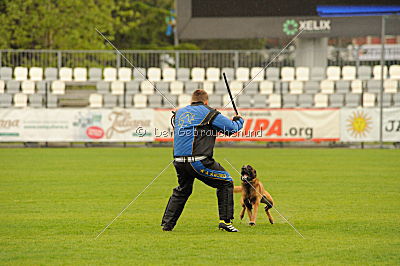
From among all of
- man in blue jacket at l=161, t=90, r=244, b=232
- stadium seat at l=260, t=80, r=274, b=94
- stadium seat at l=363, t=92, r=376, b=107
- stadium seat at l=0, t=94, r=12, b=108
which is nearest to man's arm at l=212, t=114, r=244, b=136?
man in blue jacket at l=161, t=90, r=244, b=232

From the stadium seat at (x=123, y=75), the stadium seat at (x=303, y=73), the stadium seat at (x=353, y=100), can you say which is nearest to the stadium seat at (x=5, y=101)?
the stadium seat at (x=123, y=75)

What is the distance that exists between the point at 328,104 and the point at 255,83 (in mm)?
2818

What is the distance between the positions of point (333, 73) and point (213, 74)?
450 cm

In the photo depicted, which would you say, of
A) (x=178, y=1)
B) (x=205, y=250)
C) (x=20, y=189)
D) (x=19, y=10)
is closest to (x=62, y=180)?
(x=20, y=189)

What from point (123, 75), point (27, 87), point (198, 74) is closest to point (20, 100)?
point (27, 87)

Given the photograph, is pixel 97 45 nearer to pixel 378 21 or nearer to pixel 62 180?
pixel 378 21

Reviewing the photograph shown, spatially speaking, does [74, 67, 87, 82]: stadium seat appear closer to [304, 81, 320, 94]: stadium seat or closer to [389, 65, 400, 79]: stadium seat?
[304, 81, 320, 94]: stadium seat

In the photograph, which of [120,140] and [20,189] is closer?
[20,189]

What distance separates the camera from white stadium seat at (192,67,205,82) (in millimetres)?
31375

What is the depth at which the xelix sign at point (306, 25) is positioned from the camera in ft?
88.5

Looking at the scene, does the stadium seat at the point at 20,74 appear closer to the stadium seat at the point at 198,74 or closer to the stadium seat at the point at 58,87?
the stadium seat at the point at 58,87

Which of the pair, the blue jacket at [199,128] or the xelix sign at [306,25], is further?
the xelix sign at [306,25]

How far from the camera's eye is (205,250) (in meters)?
8.73

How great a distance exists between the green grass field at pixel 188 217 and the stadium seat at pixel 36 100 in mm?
8827
